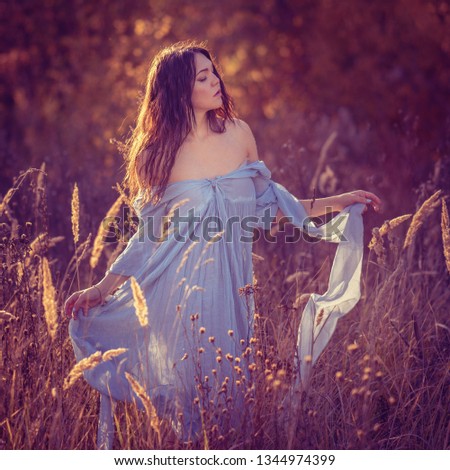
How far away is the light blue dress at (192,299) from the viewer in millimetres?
2730

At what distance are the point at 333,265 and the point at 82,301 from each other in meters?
1.02

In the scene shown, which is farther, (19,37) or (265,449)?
(19,37)

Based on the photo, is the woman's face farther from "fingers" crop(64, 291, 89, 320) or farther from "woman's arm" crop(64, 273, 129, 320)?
"fingers" crop(64, 291, 89, 320)

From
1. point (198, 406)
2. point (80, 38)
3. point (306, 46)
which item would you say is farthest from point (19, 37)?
point (198, 406)

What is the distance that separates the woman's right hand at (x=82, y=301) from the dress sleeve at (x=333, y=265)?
790 millimetres

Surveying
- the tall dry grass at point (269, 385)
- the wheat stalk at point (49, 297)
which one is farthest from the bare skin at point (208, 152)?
the wheat stalk at point (49, 297)

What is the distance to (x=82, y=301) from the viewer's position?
2801 millimetres

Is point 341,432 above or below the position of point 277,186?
below

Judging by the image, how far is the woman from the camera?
2.76 meters

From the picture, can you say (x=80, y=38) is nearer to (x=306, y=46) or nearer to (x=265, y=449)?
(x=306, y=46)

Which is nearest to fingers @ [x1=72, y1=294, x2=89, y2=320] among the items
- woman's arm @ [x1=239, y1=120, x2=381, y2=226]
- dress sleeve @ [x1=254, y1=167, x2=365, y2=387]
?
dress sleeve @ [x1=254, y1=167, x2=365, y2=387]

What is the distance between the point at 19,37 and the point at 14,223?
4861 millimetres

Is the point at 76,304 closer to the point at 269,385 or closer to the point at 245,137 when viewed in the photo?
the point at 269,385
